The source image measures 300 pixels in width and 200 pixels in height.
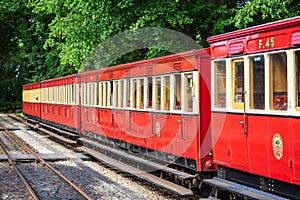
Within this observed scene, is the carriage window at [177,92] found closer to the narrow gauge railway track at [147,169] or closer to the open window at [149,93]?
the narrow gauge railway track at [147,169]

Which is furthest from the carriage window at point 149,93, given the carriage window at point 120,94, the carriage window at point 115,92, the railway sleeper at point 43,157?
the railway sleeper at point 43,157

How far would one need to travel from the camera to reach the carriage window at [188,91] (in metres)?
10.3

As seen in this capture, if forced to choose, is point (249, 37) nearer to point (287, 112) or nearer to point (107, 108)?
point (287, 112)

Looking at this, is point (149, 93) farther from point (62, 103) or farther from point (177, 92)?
point (62, 103)

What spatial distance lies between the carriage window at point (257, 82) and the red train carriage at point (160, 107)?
6.15ft

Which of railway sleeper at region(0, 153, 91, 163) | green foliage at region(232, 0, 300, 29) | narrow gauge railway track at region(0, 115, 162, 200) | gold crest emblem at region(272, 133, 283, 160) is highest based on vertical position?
green foliage at region(232, 0, 300, 29)

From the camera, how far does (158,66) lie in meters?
12.3

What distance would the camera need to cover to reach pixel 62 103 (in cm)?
2495

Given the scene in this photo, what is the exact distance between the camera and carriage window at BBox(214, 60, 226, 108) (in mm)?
9023

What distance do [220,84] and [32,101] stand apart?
28.9 meters

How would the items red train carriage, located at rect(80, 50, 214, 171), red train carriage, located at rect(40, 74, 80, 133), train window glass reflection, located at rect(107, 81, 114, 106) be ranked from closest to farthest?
red train carriage, located at rect(80, 50, 214, 171) → train window glass reflection, located at rect(107, 81, 114, 106) → red train carriage, located at rect(40, 74, 80, 133)

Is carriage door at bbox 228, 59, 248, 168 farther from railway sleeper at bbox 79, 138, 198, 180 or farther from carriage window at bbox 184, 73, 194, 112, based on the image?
railway sleeper at bbox 79, 138, 198, 180

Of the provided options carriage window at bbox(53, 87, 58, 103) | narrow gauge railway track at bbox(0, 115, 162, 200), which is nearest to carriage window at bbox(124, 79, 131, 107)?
narrow gauge railway track at bbox(0, 115, 162, 200)

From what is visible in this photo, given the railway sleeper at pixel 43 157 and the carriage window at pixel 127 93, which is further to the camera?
the railway sleeper at pixel 43 157
